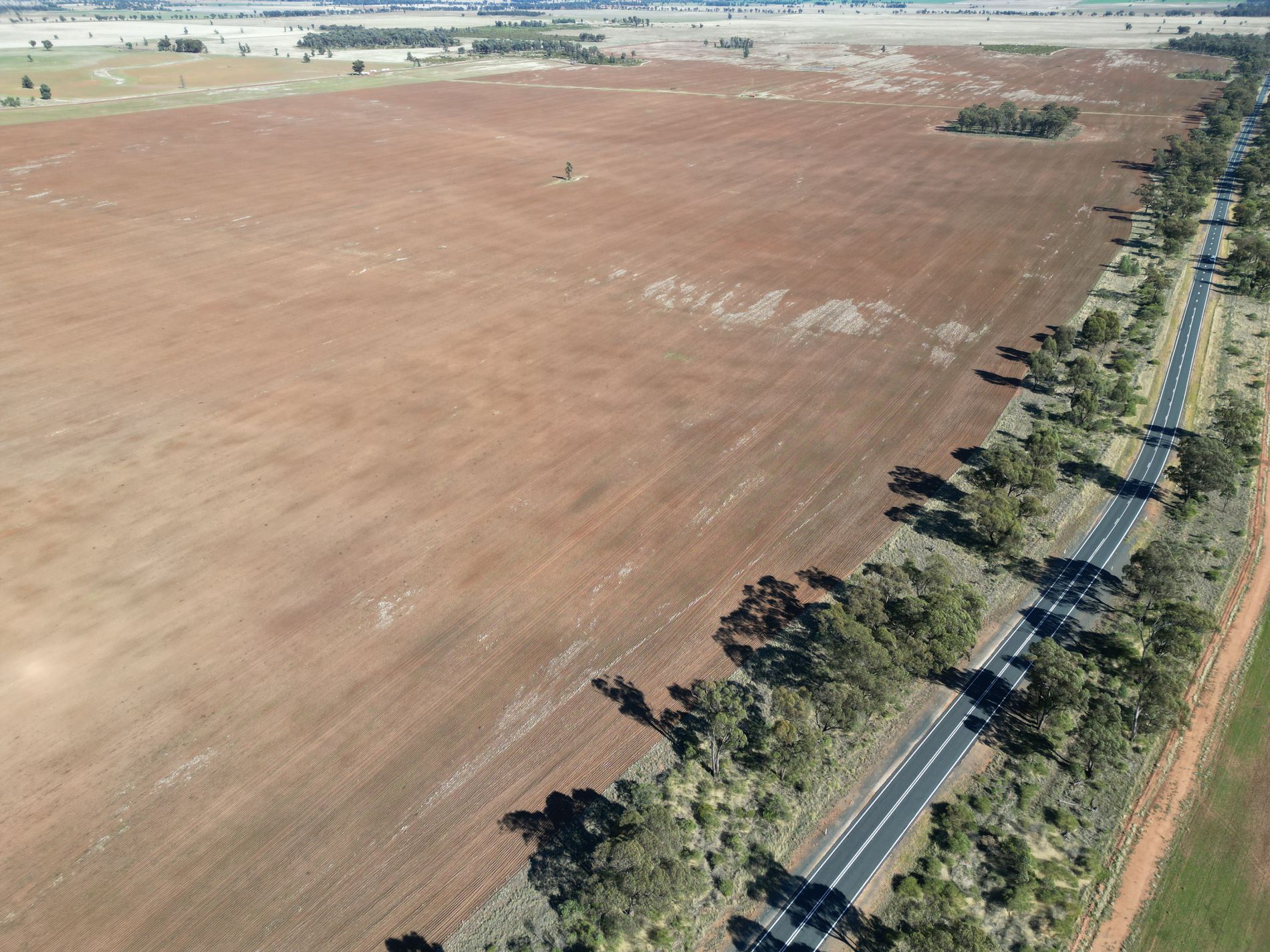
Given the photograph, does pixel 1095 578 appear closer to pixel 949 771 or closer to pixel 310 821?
pixel 949 771

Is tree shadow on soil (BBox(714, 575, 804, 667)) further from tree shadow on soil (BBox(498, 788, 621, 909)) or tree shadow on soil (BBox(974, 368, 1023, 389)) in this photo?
tree shadow on soil (BBox(974, 368, 1023, 389))

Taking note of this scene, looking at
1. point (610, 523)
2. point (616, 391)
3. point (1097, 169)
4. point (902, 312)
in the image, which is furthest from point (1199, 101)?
point (610, 523)

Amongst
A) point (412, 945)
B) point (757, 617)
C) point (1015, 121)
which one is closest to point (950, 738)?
point (757, 617)

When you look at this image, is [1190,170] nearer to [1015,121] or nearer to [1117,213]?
[1117,213]

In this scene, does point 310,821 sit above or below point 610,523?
below

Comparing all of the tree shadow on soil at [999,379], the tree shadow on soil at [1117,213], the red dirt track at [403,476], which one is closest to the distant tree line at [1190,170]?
the tree shadow on soil at [1117,213]

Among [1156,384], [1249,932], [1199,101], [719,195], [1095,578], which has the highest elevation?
[1199,101]
